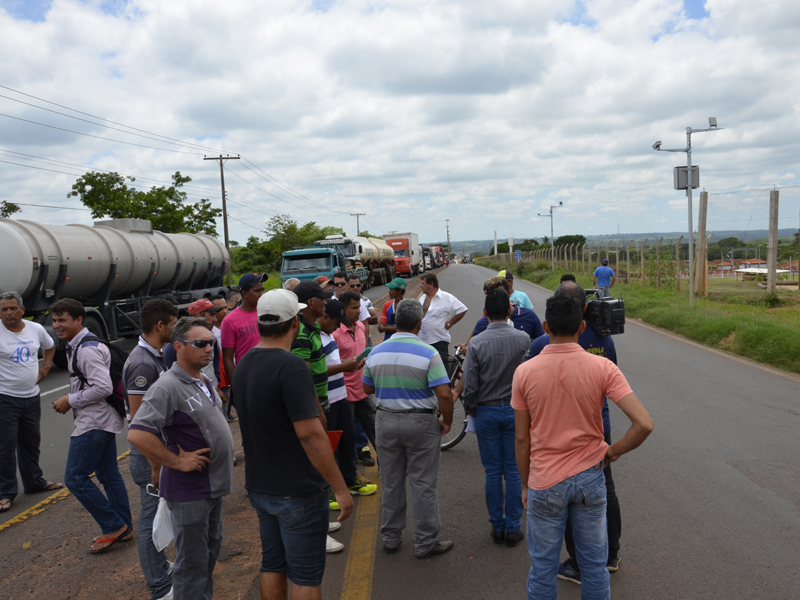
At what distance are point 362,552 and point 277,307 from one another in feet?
7.39

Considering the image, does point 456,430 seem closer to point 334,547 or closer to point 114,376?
point 334,547

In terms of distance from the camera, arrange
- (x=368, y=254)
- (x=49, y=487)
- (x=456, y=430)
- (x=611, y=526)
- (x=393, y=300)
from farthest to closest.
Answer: (x=368, y=254) < (x=393, y=300) < (x=456, y=430) < (x=49, y=487) < (x=611, y=526)

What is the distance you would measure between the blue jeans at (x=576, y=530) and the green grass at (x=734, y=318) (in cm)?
583

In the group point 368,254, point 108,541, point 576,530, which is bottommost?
point 108,541

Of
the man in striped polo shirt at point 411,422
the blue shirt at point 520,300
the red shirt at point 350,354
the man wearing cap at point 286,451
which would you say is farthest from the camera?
the blue shirt at point 520,300

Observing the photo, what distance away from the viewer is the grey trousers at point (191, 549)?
322cm

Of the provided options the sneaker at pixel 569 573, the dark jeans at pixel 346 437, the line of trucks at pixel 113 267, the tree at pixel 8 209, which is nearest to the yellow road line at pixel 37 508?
the dark jeans at pixel 346 437

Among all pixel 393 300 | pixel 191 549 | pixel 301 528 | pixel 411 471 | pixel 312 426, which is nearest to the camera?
pixel 312 426

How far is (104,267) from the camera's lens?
1591cm

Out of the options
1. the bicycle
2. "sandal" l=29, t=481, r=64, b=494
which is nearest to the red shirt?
the bicycle

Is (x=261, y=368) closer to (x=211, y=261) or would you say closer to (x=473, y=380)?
(x=473, y=380)

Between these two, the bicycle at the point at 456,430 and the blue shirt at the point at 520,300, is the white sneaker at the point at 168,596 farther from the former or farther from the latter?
the blue shirt at the point at 520,300

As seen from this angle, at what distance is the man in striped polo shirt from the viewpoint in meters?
4.19

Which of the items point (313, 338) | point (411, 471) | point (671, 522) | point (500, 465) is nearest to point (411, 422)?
point (411, 471)
